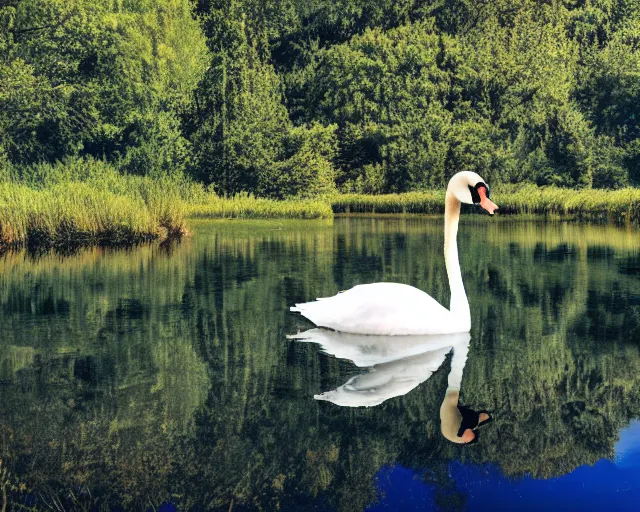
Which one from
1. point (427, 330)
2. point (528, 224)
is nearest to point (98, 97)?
point (528, 224)

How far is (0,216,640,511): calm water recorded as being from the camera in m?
5.19

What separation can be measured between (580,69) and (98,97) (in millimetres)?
27633

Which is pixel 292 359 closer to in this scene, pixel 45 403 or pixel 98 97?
pixel 45 403

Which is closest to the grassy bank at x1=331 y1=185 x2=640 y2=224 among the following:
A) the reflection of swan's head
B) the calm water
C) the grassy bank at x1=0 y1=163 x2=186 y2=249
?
the grassy bank at x1=0 y1=163 x2=186 y2=249

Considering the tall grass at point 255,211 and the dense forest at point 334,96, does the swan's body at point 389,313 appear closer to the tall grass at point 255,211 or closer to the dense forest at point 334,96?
the tall grass at point 255,211

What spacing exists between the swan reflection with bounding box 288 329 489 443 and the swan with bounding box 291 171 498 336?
0.37 feet

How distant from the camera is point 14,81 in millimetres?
43375

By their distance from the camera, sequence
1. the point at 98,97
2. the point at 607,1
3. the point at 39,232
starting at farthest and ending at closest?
the point at 607,1 → the point at 98,97 → the point at 39,232

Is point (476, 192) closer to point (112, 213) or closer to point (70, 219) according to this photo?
point (70, 219)

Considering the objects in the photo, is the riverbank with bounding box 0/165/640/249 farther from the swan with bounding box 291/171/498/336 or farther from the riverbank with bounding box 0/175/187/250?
the swan with bounding box 291/171/498/336

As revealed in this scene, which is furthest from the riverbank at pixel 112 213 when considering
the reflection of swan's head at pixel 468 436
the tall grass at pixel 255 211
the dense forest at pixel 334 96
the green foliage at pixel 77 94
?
the reflection of swan's head at pixel 468 436

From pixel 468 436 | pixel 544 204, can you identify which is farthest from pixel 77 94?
pixel 468 436

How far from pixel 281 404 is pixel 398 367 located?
1.54 meters

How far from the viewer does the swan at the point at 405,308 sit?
9.06m
